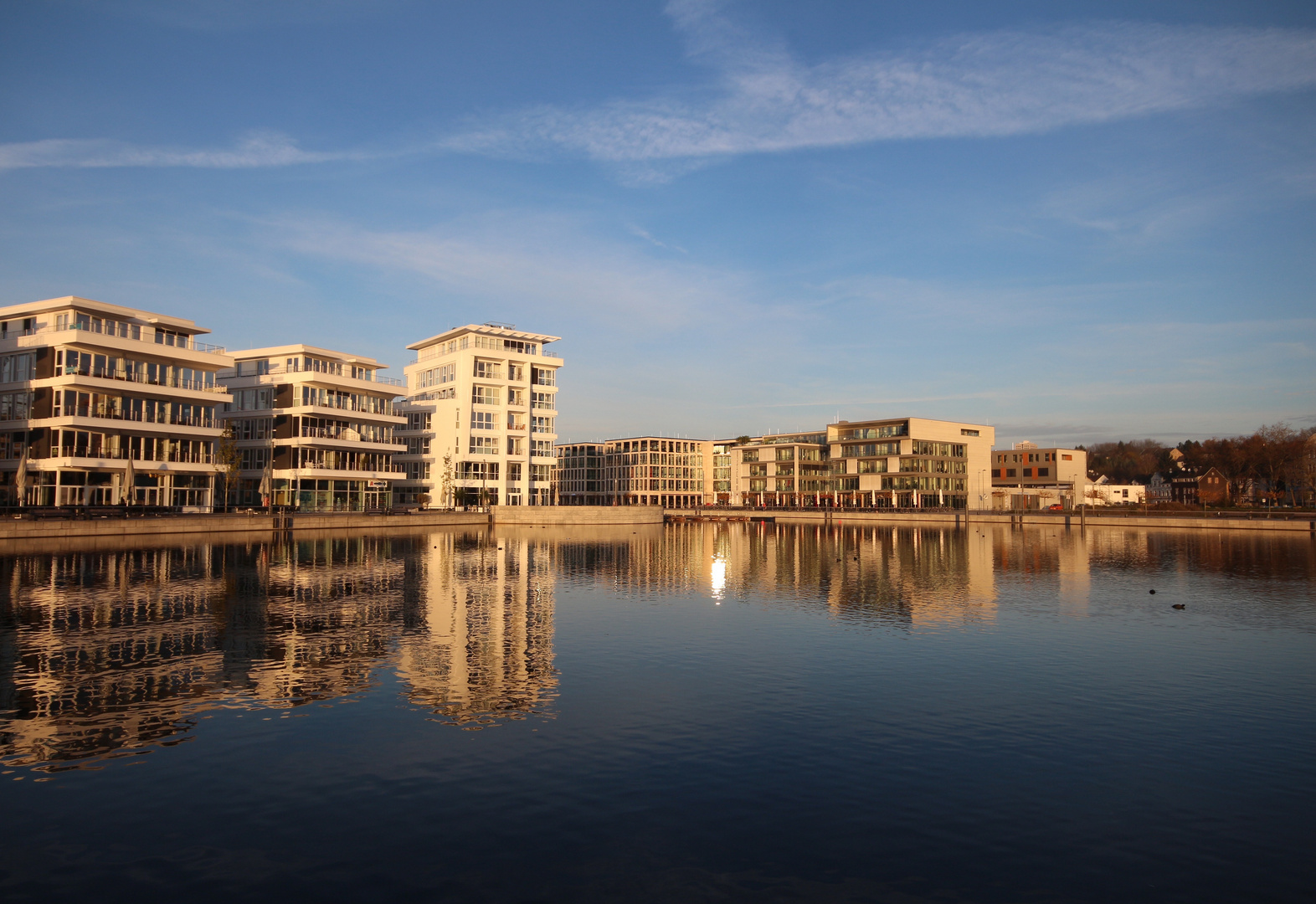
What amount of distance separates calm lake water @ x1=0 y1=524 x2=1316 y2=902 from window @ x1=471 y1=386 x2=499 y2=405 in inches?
3228

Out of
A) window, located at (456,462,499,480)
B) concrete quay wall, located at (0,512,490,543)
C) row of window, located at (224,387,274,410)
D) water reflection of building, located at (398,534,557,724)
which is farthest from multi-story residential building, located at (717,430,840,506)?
water reflection of building, located at (398,534,557,724)

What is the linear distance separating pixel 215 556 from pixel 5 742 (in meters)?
41.1

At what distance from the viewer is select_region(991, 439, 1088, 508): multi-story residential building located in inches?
7067

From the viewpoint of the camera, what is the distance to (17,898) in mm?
10383

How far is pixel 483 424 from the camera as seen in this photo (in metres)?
118

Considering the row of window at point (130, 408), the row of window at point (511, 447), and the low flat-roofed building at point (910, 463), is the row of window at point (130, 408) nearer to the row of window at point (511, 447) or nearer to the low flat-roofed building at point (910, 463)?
the row of window at point (511, 447)

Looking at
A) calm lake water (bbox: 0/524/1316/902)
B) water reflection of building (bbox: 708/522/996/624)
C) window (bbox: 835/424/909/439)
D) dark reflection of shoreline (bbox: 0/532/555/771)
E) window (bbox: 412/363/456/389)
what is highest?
window (bbox: 412/363/456/389)

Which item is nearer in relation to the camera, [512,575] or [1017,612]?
[1017,612]

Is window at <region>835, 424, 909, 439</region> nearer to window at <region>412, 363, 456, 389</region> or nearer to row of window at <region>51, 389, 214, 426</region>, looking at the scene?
window at <region>412, 363, 456, 389</region>

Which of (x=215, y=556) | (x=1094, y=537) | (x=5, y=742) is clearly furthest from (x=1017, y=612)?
(x=1094, y=537)

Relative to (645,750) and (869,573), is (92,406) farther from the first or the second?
(645,750)

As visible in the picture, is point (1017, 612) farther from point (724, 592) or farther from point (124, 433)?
point (124, 433)

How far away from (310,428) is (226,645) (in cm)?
8128

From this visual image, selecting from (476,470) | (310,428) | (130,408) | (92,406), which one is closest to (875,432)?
(476,470)
